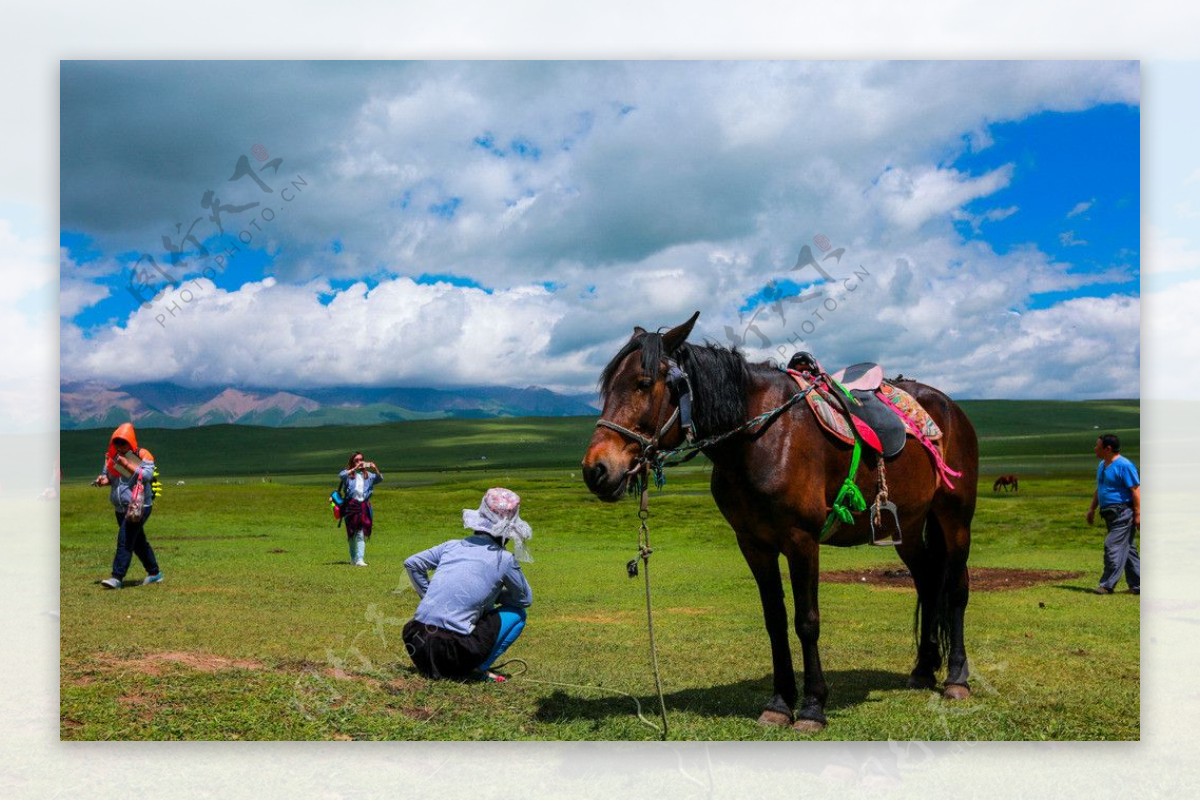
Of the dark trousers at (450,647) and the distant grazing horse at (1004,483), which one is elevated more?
the dark trousers at (450,647)

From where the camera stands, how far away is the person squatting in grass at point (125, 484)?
1238cm

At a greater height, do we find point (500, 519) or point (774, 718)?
point (500, 519)

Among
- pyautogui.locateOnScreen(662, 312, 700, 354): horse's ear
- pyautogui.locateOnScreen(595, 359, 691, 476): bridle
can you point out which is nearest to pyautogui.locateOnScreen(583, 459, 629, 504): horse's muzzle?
pyautogui.locateOnScreen(595, 359, 691, 476): bridle

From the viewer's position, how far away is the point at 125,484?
13.1 metres

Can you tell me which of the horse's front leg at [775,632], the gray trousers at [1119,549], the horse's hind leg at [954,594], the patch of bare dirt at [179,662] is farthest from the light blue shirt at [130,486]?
the gray trousers at [1119,549]

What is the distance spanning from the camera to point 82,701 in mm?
7648

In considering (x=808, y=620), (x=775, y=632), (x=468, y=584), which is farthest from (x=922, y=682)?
(x=468, y=584)

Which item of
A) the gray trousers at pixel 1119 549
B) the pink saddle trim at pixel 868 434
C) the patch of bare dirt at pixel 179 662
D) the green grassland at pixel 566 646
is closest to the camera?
the pink saddle trim at pixel 868 434

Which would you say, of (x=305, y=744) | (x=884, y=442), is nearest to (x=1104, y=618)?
(x=884, y=442)

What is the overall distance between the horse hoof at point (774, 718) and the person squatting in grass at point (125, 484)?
29.2 ft

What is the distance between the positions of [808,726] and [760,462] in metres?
1.86

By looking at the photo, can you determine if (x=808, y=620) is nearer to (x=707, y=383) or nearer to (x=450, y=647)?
(x=707, y=383)

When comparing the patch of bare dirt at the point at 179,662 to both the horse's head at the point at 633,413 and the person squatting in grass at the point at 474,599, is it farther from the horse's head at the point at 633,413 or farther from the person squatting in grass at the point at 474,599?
the horse's head at the point at 633,413

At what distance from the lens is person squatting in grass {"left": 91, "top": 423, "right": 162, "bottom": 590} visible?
12.4 m
